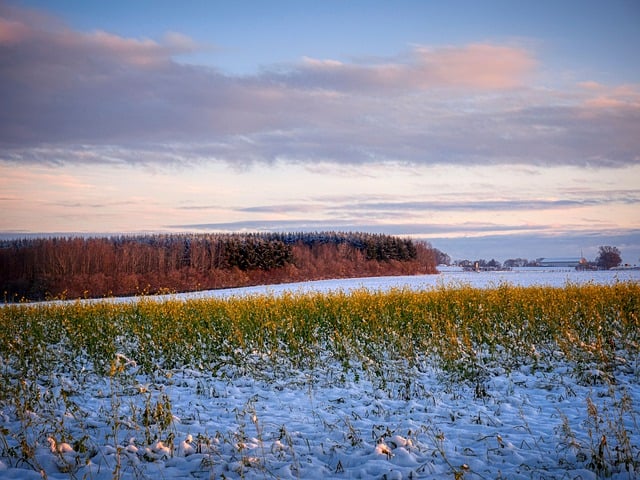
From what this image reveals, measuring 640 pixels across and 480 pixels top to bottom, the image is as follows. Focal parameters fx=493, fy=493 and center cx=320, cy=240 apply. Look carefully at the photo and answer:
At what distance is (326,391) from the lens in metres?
8.95

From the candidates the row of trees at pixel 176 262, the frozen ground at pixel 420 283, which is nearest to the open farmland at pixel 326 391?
the frozen ground at pixel 420 283

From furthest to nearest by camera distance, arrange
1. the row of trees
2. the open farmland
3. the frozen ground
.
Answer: the row of trees
the frozen ground
the open farmland

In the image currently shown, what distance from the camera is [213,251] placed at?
45531 mm

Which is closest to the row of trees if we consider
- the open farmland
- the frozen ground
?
the frozen ground

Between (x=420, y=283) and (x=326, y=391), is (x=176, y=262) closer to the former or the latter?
(x=420, y=283)

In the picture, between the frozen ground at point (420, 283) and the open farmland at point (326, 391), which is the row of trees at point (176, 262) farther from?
the open farmland at point (326, 391)

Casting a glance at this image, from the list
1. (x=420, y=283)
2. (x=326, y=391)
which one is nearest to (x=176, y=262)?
(x=420, y=283)

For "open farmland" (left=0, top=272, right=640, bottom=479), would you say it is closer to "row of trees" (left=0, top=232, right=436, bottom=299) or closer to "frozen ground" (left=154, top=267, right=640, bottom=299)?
"frozen ground" (left=154, top=267, right=640, bottom=299)

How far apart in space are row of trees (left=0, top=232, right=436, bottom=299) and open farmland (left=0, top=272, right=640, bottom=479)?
69.0 feet

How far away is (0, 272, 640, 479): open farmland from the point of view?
5.63m

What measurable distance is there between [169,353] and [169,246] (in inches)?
1418

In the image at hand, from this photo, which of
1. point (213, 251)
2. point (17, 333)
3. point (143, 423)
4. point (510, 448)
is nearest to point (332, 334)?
point (143, 423)

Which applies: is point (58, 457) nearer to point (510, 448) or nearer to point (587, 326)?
point (510, 448)

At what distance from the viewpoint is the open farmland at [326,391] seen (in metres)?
5.63
